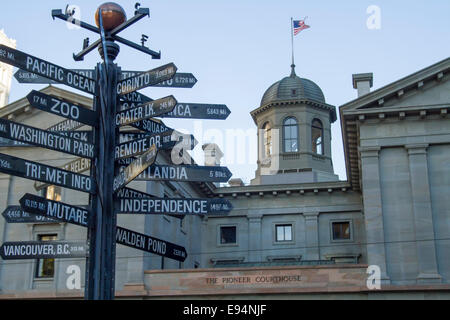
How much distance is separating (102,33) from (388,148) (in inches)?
963

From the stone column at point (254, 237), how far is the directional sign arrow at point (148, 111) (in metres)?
33.5

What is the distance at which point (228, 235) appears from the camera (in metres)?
44.5

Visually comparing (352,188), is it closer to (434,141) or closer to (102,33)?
(434,141)

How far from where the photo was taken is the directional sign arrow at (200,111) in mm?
11384

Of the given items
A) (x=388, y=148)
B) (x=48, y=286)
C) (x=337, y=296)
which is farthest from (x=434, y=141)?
(x=48, y=286)

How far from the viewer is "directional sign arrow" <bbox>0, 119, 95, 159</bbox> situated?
9.89m

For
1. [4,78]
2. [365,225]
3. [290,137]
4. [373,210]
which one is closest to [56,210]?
[373,210]

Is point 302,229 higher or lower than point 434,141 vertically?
lower

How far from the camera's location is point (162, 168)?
1089cm

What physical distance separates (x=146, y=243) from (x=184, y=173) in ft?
4.26

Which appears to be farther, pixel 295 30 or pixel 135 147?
pixel 295 30

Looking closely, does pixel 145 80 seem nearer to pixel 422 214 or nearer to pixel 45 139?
pixel 45 139

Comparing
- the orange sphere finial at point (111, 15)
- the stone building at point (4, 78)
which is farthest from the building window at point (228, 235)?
the stone building at point (4, 78)

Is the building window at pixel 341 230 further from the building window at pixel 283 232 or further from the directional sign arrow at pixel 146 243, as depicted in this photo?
the directional sign arrow at pixel 146 243
